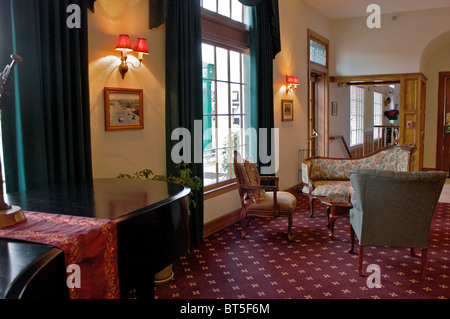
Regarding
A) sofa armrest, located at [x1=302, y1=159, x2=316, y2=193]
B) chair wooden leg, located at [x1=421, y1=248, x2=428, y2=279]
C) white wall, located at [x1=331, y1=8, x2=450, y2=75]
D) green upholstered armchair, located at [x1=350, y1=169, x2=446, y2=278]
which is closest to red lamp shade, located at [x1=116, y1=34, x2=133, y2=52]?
green upholstered armchair, located at [x1=350, y1=169, x2=446, y2=278]

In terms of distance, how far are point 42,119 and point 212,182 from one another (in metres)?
2.85

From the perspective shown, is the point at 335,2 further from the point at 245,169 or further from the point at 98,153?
the point at 98,153

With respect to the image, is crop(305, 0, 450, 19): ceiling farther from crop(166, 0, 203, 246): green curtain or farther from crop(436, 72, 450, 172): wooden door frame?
crop(166, 0, 203, 246): green curtain

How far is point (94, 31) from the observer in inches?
138

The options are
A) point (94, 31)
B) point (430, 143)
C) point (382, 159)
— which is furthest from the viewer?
point (430, 143)

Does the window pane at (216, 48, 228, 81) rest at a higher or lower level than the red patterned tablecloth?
higher

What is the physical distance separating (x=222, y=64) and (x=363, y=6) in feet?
14.3

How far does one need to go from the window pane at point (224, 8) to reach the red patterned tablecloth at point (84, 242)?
4.28 metres

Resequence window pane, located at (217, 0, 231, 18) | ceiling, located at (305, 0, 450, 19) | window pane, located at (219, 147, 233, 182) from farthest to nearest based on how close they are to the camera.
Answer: ceiling, located at (305, 0, 450, 19) → window pane, located at (219, 147, 233, 182) → window pane, located at (217, 0, 231, 18)

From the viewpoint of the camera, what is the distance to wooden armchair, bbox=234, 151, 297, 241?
16.0ft

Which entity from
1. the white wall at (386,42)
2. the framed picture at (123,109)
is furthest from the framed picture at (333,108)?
the framed picture at (123,109)

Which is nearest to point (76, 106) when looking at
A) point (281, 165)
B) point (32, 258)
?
point (32, 258)

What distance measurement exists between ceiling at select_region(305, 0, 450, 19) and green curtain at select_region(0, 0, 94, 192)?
6.10m

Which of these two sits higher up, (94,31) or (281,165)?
(94,31)
